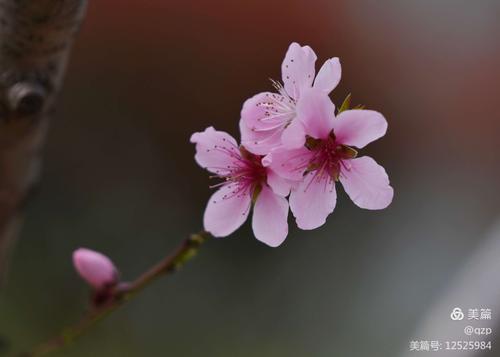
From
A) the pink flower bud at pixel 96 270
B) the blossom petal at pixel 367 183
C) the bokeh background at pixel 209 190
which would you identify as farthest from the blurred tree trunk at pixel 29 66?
the bokeh background at pixel 209 190

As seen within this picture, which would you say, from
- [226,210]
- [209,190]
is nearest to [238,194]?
[226,210]

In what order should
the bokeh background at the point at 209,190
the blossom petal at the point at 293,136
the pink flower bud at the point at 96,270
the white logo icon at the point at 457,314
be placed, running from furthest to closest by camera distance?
the bokeh background at the point at 209,190 < the white logo icon at the point at 457,314 < the pink flower bud at the point at 96,270 < the blossom petal at the point at 293,136

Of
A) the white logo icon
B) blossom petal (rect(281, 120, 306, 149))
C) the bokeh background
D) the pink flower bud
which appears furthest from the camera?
the bokeh background

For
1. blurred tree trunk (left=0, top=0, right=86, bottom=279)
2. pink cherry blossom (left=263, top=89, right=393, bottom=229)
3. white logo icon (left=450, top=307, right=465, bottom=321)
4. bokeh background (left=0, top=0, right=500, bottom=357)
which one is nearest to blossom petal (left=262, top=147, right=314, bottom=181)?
pink cherry blossom (left=263, top=89, right=393, bottom=229)

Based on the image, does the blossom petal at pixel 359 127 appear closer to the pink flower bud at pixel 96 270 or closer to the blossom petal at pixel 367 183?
the blossom petal at pixel 367 183

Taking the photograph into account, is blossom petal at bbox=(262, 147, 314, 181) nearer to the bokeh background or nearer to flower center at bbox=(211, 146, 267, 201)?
flower center at bbox=(211, 146, 267, 201)

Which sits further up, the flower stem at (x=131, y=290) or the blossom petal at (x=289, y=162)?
the blossom petal at (x=289, y=162)

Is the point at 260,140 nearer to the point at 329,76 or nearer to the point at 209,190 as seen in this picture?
the point at 329,76
